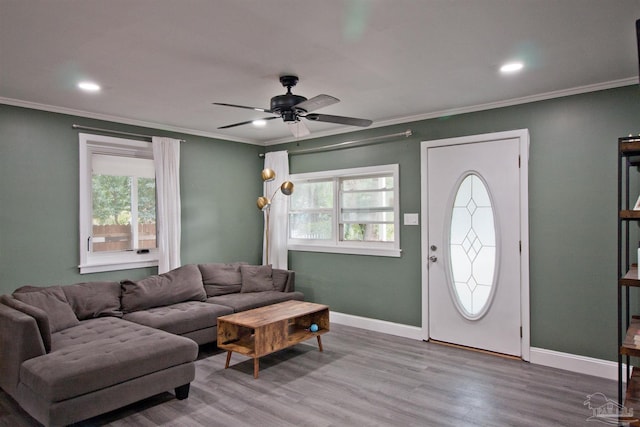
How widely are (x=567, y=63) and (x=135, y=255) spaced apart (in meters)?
4.70

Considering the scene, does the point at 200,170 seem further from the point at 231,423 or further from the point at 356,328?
the point at 231,423

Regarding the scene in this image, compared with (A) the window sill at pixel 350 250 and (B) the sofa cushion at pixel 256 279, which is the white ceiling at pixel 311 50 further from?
(B) the sofa cushion at pixel 256 279

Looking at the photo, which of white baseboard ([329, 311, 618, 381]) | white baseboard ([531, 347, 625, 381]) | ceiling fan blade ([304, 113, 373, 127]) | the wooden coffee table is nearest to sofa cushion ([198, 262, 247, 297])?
the wooden coffee table

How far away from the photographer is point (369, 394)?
3.15m

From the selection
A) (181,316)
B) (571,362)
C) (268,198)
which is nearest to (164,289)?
(181,316)

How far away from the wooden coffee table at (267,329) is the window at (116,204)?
1.66 m

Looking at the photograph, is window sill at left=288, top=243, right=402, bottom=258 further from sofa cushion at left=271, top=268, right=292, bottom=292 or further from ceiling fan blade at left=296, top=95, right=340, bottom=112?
ceiling fan blade at left=296, top=95, right=340, bottom=112

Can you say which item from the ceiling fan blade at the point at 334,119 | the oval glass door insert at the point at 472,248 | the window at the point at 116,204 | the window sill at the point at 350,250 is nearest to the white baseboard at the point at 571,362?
the oval glass door insert at the point at 472,248

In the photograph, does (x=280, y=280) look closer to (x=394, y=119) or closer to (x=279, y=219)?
(x=279, y=219)

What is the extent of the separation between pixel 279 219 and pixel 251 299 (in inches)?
58.8

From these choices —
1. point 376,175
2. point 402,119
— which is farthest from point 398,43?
point 376,175

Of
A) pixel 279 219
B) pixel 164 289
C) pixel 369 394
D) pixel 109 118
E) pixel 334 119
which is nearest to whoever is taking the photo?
pixel 369 394

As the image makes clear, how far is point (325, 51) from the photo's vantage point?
2.73 meters

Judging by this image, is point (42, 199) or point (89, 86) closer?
point (89, 86)
